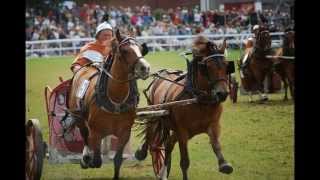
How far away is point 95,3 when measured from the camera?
7383 mm

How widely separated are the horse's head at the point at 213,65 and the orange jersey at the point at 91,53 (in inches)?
25.0

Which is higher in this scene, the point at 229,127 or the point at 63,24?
the point at 63,24

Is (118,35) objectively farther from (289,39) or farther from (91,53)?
(289,39)

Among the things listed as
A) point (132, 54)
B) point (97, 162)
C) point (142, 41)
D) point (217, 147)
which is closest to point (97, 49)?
point (142, 41)

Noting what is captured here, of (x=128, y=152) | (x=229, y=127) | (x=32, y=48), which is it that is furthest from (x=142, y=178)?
(x=32, y=48)

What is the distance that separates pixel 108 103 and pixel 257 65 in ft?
3.83

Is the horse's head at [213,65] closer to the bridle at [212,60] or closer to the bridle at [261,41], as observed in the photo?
the bridle at [212,60]

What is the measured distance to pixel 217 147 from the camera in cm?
733

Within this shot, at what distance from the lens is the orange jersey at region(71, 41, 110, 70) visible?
291 inches

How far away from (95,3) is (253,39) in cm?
115

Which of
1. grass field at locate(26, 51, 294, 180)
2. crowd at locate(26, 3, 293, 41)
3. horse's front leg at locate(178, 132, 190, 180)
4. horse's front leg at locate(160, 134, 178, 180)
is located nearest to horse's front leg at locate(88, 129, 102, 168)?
grass field at locate(26, 51, 294, 180)
